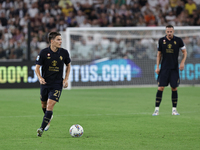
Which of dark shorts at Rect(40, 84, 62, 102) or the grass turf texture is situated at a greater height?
dark shorts at Rect(40, 84, 62, 102)

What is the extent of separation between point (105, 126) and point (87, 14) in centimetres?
1552

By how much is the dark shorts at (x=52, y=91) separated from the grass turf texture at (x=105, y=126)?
0.62 m

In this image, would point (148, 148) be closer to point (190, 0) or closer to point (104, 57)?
point (104, 57)

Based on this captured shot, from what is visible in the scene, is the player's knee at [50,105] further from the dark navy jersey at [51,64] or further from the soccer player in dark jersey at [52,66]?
the dark navy jersey at [51,64]

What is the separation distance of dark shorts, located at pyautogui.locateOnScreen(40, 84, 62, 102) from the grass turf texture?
617 millimetres

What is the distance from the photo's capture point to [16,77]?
1802 centimetres

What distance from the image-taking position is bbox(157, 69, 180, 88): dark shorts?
914 centimetres

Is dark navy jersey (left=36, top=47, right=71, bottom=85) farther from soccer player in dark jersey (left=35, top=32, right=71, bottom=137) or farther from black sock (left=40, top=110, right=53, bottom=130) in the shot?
black sock (left=40, top=110, right=53, bottom=130)

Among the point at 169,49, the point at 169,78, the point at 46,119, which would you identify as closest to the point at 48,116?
the point at 46,119

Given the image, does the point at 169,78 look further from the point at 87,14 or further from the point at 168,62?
the point at 87,14

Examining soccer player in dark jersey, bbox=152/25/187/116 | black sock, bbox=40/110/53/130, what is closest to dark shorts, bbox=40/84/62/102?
Answer: black sock, bbox=40/110/53/130

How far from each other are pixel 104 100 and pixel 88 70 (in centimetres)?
533

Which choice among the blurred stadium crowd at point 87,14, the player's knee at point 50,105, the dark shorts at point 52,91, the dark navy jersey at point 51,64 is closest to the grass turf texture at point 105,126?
the player's knee at point 50,105

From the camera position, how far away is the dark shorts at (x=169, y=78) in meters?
9.14
